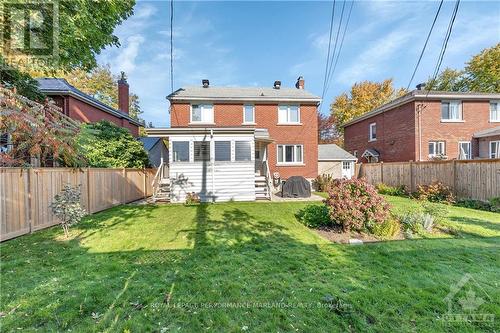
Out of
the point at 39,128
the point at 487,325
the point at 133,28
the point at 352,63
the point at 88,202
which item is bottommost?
the point at 487,325

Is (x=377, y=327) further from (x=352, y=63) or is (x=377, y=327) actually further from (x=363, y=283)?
(x=352, y=63)

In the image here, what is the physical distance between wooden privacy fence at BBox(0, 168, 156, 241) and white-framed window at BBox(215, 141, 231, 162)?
4.87 metres

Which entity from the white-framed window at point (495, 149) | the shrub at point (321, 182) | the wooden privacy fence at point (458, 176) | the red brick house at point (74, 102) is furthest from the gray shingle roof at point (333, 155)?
the red brick house at point (74, 102)

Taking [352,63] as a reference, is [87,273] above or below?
below

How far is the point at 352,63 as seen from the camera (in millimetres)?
11617

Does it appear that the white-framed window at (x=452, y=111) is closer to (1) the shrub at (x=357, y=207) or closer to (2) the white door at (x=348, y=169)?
(2) the white door at (x=348, y=169)

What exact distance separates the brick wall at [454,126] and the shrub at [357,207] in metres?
14.8

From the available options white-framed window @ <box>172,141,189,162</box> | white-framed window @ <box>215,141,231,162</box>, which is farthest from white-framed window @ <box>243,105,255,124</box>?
white-framed window @ <box>172,141,189,162</box>

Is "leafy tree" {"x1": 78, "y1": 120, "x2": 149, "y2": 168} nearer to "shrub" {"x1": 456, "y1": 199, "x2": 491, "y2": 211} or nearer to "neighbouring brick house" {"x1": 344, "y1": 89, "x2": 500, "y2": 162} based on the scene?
"shrub" {"x1": 456, "y1": 199, "x2": 491, "y2": 211}

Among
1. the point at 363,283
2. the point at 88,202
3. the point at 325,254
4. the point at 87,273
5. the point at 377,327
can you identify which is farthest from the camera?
the point at 88,202

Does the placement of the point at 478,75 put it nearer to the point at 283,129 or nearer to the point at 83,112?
the point at 283,129

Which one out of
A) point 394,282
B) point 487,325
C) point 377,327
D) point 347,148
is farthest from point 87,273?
point 347,148

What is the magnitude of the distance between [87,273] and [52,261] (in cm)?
119

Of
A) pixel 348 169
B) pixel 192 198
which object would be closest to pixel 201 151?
pixel 192 198
